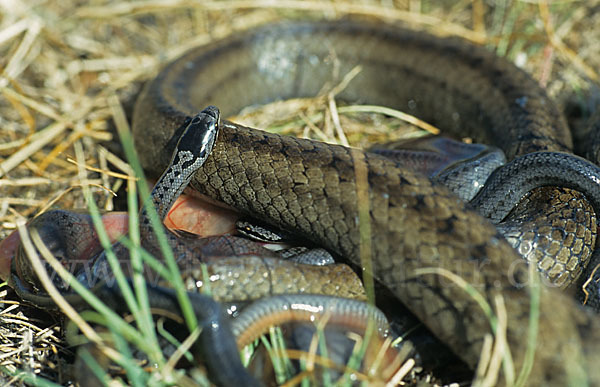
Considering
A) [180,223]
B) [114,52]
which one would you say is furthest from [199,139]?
[114,52]

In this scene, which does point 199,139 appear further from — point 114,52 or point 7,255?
point 114,52

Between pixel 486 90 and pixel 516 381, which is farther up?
pixel 486 90

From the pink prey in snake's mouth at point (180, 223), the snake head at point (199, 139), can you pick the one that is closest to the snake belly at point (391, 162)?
the snake head at point (199, 139)

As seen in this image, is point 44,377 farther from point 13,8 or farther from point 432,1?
point 432,1

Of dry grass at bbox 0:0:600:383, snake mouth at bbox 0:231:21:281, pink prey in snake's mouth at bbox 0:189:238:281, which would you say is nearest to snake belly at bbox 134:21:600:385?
pink prey in snake's mouth at bbox 0:189:238:281

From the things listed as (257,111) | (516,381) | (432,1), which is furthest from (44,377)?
(432,1)

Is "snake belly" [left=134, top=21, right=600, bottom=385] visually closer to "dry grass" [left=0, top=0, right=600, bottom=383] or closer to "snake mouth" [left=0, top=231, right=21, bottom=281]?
"dry grass" [left=0, top=0, right=600, bottom=383]

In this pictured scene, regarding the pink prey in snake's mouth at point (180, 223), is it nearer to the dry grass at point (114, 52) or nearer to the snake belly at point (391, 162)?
the snake belly at point (391, 162)
